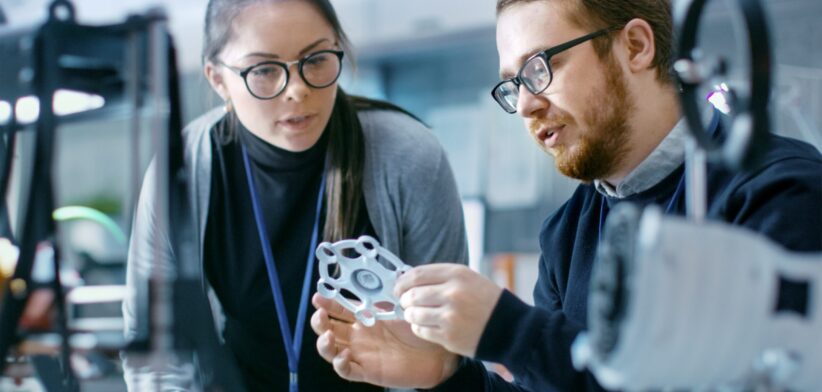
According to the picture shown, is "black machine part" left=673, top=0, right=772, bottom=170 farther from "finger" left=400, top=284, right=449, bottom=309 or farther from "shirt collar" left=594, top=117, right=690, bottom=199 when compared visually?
"shirt collar" left=594, top=117, right=690, bottom=199

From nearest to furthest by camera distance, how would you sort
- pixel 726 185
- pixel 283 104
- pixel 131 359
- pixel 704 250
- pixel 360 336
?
pixel 704 250
pixel 131 359
pixel 726 185
pixel 360 336
pixel 283 104

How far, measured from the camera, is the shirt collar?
3.84ft

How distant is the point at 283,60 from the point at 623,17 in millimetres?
531

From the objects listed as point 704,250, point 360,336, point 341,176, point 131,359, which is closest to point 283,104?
point 341,176

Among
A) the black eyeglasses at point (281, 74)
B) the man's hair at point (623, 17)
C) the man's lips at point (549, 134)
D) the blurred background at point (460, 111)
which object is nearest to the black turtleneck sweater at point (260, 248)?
the black eyeglasses at point (281, 74)

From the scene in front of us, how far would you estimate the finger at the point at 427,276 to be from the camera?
2.89 ft

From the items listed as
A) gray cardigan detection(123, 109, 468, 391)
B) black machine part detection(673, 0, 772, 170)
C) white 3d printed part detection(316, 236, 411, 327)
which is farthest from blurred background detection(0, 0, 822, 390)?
black machine part detection(673, 0, 772, 170)

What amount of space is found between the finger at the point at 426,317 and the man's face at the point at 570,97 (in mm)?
402

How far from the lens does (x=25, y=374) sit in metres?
1.04

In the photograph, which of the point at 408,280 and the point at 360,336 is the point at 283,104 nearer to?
the point at 360,336

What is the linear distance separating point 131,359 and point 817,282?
0.61 metres

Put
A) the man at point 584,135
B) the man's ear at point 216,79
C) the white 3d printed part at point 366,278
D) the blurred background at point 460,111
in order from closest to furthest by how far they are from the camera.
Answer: the white 3d printed part at point 366,278
the man at point 584,135
the man's ear at point 216,79
the blurred background at point 460,111

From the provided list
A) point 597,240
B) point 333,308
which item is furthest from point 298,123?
point 597,240

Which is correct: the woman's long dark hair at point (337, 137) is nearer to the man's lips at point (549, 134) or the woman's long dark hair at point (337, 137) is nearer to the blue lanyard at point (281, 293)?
the blue lanyard at point (281, 293)
